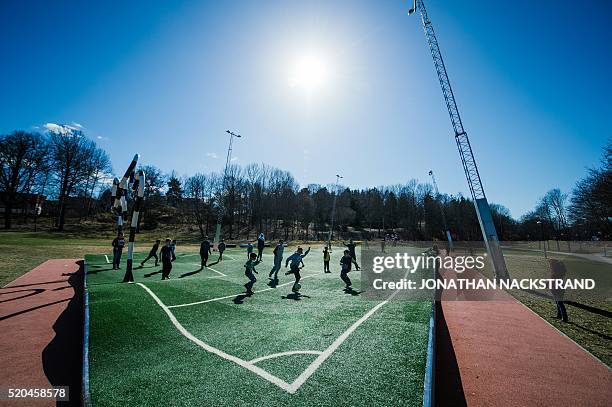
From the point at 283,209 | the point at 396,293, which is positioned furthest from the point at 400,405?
the point at 283,209

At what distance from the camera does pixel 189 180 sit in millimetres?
76688

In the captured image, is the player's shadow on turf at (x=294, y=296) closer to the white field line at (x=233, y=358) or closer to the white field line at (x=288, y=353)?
the white field line at (x=233, y=358)

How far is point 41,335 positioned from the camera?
8.20 metres

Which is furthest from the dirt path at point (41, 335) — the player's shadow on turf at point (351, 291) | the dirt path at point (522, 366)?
the player's shadow on turf at point (351, 291)

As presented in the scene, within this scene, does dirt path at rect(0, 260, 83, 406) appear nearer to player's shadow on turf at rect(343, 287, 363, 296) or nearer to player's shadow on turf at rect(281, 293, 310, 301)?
player's shadow on turf at rect(281, 293, 310, 301)

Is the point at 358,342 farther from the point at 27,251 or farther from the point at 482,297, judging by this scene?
the point at 27,251

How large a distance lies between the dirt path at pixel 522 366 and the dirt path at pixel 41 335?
8630 mm

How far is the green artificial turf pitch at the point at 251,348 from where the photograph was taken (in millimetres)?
4750

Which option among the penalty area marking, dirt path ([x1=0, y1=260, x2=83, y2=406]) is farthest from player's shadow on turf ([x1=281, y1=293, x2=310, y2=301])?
dirt path ([x1=0, y1=260, x2=83, y2=406])

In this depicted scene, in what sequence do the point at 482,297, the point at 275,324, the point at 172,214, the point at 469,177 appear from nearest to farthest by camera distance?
the point at 275,324 < the point at 482,297 < the point at 469,177 < the point at 172,214

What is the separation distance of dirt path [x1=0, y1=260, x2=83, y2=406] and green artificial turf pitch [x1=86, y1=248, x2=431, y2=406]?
28.3 inches

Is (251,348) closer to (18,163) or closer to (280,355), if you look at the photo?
(280,355)

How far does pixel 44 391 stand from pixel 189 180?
76737mm

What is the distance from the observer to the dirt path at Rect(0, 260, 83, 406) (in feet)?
19.6
